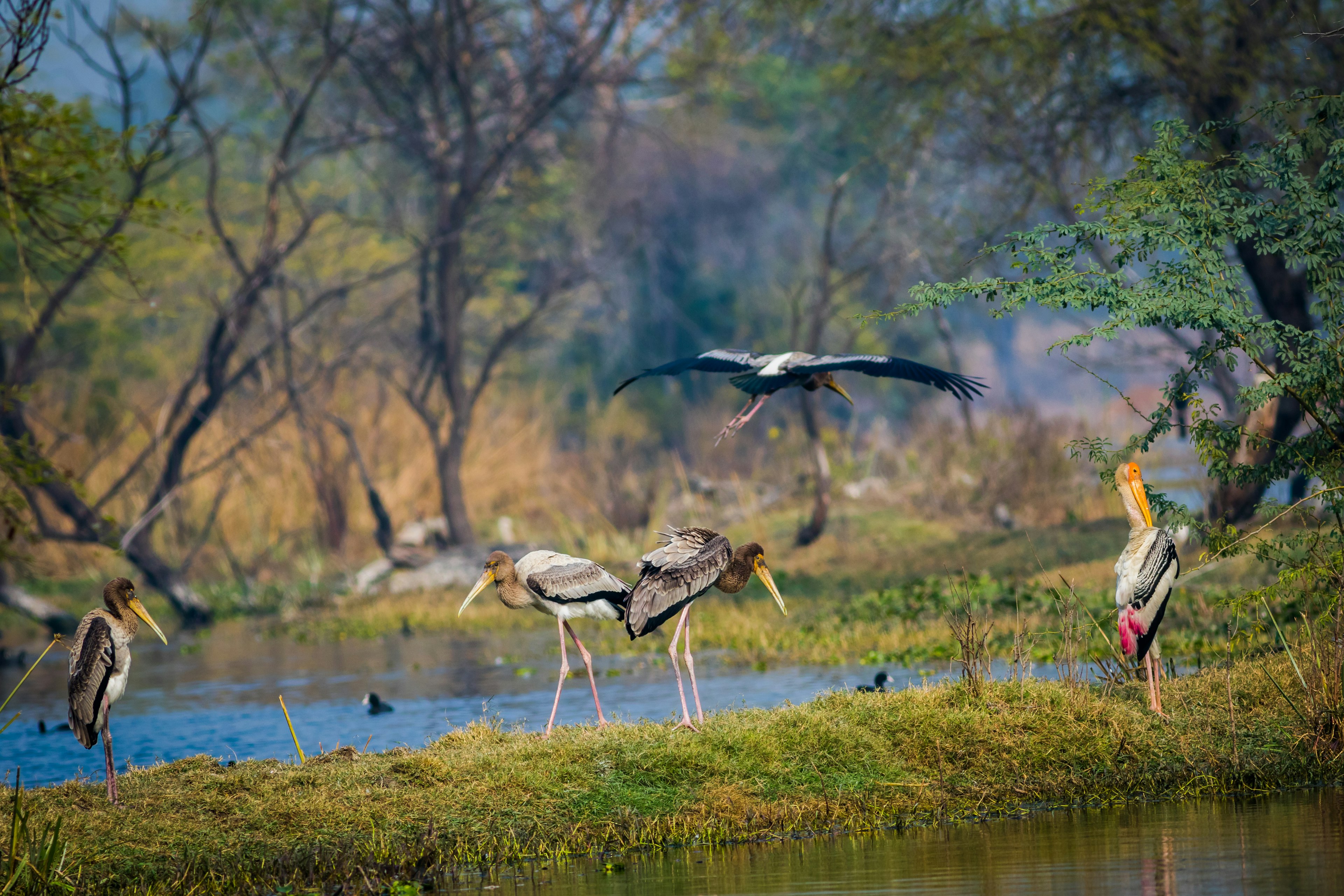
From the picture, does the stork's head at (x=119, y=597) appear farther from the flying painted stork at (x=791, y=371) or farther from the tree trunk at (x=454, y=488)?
the tree trunk at (x=454, y=488)

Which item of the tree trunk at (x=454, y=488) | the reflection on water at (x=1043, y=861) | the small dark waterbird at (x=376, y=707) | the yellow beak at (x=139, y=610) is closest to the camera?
the reflection on water at (x=1043, y=861)

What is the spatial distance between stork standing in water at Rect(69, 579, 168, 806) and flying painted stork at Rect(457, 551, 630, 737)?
7.20 ft

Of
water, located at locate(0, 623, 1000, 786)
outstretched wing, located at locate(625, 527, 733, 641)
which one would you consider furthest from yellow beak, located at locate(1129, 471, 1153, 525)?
water, located at locate(0, 623, 1000, 786)

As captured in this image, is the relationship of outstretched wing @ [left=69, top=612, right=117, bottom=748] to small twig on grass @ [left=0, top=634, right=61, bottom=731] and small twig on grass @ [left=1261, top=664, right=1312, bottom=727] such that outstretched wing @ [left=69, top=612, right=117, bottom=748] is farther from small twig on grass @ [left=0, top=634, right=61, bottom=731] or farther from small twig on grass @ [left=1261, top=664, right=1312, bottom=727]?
small twig on grass @ [left=1261, top=664, right=1312, bottom=727]

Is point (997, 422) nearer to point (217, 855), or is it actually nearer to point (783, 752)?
point (783, 752)

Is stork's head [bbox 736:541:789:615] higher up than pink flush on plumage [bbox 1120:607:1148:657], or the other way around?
stork's head [bbox 736:541:789:615]

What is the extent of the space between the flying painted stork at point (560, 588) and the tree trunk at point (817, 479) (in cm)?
1213

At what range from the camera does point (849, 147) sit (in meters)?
41.3

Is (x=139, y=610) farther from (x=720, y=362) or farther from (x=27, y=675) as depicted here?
(x=720, y=362)

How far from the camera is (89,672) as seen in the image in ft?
26.3

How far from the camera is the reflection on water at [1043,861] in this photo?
6.37 meters

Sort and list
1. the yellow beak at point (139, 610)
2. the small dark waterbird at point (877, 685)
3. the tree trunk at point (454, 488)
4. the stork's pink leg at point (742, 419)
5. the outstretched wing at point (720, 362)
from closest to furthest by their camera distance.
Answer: the yellow beak at point (139, 610) < the stork's pink leg at point (742, 419) < the outstretched wing at point (720, 362) < the small dark waterbird at point (877, 685) < the tree trunk at point (454, 488)

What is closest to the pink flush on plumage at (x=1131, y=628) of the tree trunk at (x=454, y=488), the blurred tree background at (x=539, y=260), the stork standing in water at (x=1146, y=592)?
the stork standing in water at (x=1146, y=592)

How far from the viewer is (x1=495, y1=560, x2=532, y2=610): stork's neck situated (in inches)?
377
